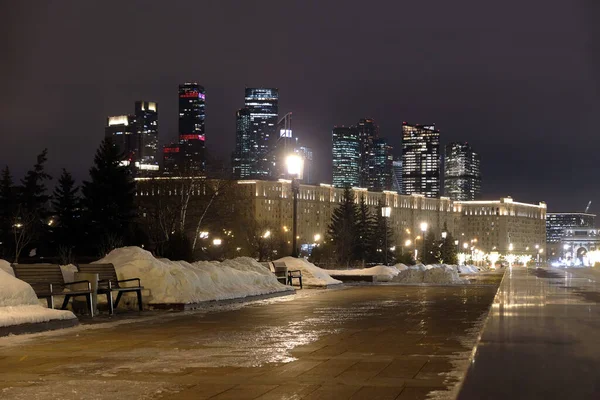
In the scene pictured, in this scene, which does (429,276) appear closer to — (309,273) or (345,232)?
(309,273)

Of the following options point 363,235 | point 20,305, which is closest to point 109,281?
point 20,305

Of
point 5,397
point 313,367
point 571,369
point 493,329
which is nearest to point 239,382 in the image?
point 313,367

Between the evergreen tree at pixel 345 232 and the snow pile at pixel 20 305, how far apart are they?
2778 inches

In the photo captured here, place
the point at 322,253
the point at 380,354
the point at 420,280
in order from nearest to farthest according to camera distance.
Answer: the point at 380,354, the point at 420,280, the point at 322,253

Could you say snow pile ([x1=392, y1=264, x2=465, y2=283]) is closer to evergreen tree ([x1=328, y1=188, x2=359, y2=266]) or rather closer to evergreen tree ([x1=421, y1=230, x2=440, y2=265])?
evergreen tree ([x1=328, y1=188, x2=359, y2=266])

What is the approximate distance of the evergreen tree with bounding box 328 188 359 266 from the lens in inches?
3723

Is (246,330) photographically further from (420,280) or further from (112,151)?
(112,151)

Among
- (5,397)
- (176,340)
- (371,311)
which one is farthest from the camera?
(371,311)

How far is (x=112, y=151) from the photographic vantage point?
52.1m

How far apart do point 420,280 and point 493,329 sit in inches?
950

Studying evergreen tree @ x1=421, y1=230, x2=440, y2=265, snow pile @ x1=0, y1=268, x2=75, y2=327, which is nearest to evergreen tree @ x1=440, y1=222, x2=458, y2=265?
evergreen tree @ x1=421, y1=230, x2=440, y2=265

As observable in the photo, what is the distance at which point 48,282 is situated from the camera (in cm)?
1616

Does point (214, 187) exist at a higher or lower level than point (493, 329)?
higher

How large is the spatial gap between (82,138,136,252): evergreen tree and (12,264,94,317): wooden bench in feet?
106
